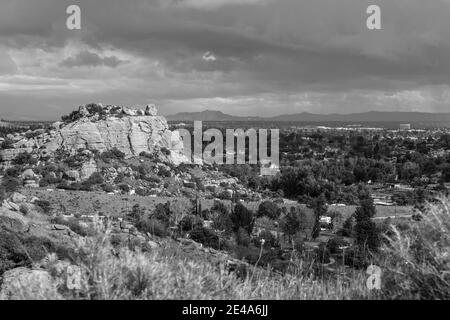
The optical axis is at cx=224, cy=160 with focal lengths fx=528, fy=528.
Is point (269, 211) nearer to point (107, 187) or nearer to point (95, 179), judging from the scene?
point (107, 187)

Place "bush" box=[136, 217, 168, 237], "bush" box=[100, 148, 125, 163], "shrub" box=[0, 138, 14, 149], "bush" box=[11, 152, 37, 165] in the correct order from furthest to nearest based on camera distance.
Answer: "shrub" box=[0, 138, 14, 149] → "bush" box=[100, 148, 125, 163] → "bush" box=[11, 152, 37, 165] → "bush" box=[136, 217, 168, 237]

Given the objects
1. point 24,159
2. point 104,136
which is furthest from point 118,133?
point 24,159

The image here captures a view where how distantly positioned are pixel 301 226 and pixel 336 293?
31.1 meters

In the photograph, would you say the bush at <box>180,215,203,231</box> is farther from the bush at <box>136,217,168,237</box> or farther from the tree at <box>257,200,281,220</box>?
the tree at <box>257,200,281,220</box>

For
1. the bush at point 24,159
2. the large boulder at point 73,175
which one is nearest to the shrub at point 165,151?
the large boulder at point 73,175

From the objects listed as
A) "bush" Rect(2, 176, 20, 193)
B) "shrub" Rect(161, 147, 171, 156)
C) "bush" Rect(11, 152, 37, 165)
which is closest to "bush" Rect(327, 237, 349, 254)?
"bush" Rect(2, 176, 20, 193)

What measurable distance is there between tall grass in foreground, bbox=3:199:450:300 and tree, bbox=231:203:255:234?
28.9 meters

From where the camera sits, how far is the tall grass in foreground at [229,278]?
4734 millimetres

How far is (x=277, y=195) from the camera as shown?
6069 cm

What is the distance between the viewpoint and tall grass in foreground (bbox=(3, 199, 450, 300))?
4734mm

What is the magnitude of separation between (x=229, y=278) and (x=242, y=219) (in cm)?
3111

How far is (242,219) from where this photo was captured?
1427 inches
